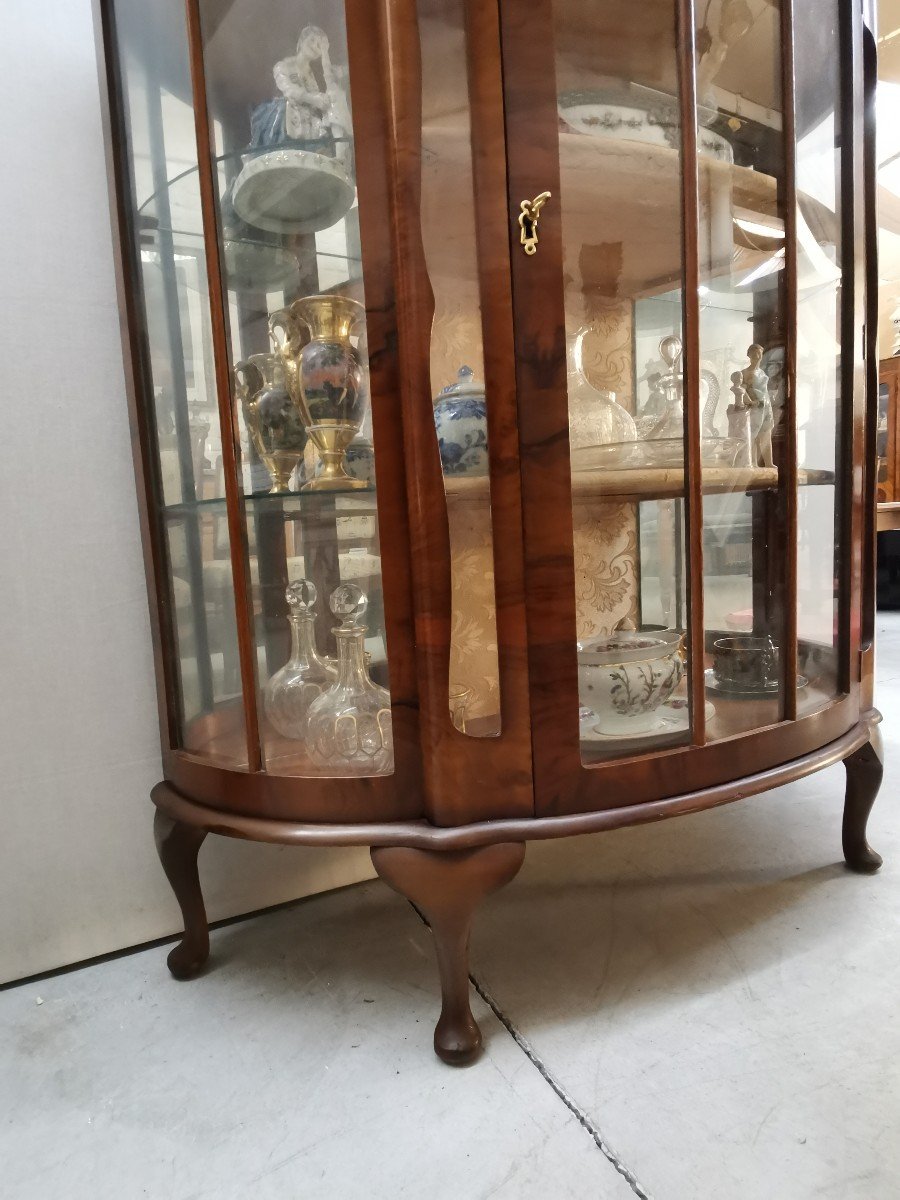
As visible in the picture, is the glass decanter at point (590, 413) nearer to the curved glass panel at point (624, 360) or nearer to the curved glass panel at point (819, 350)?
the curved glass panel at point (624, 360)

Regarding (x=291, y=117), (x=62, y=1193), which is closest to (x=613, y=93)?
(x=291, y=117)

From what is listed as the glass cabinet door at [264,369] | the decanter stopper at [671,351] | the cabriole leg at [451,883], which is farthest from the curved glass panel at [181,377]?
the decanter stopper at [671,351]

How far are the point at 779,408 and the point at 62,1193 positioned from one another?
2.92 ft

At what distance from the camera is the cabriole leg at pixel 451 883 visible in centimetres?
64

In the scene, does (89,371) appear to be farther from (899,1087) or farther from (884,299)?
(884,299)

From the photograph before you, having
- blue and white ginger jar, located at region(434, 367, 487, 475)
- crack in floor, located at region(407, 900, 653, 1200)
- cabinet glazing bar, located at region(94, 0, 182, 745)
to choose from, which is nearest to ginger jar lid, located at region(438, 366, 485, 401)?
blue and white ginger jar, located at region(434, 367, 487, 475)

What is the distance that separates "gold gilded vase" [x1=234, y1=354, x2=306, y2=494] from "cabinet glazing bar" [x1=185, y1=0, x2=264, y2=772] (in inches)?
0.9

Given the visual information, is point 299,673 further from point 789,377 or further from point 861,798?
point 861,798

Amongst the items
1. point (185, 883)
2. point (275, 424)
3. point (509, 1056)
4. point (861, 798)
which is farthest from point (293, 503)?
point (861, 798)

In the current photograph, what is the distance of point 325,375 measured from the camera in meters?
0.69

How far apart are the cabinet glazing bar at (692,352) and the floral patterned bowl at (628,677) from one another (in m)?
0.02

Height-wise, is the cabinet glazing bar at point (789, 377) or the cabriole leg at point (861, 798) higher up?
the cabinet glazing bar at point (789, 377)

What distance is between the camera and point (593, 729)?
676 millimetres

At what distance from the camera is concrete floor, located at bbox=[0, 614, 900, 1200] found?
576 mm
